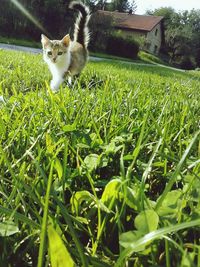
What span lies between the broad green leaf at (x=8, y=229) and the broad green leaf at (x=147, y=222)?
0.19 m

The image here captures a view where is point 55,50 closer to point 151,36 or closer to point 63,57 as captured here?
point 63,57

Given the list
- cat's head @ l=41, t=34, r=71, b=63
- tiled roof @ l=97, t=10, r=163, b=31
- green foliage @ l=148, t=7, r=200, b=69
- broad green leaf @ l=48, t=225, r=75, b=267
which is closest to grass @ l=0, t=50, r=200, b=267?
broad green leaf @ l=48, t=225, r=75, b=267

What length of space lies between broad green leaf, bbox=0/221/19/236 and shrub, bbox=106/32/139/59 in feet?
103

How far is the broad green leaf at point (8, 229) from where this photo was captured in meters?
0.51

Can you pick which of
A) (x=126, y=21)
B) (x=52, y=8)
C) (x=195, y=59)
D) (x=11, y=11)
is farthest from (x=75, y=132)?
(x=195, y=59)

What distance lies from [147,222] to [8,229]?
0.21 metres

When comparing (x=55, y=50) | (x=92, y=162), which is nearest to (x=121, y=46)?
(x=55, y=50)

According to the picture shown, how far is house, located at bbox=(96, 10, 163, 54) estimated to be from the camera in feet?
149

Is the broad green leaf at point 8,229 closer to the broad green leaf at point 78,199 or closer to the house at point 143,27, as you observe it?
the broad green leaf at point 78,199

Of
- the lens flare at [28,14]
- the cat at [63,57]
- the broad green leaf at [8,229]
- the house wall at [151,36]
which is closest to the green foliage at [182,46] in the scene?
the house wall at [151,36]

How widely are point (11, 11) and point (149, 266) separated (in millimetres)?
26008

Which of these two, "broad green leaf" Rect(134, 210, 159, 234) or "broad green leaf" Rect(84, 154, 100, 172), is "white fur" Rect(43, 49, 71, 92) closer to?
"broad green leaf" Rect(84, 154, 100, 172)

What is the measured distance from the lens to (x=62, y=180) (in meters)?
0.70

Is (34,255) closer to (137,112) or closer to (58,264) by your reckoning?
(58,264)
